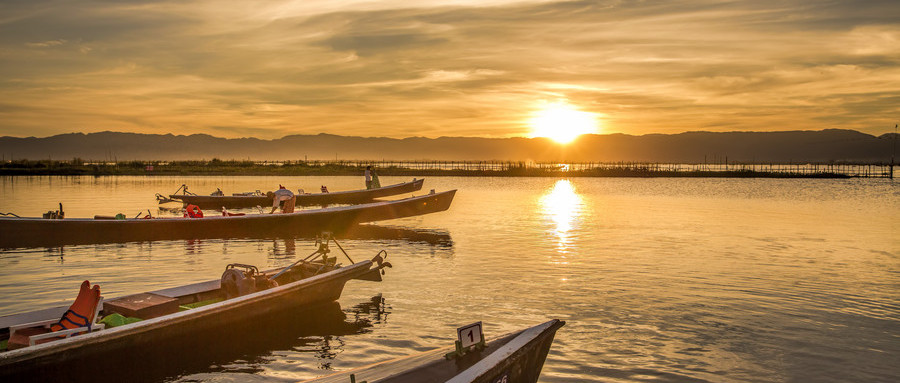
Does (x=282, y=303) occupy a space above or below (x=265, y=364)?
above

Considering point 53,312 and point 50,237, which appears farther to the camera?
point 50,237

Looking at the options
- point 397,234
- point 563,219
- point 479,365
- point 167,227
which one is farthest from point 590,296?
point 563,219

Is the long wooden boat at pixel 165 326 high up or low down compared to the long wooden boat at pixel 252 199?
down

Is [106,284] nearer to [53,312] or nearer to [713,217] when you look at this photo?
[53,312]

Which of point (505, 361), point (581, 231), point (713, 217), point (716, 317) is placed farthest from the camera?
point (713, 217)

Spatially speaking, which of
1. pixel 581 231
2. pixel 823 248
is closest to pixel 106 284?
pixel 581 231

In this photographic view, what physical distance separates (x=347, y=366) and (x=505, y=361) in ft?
12.2

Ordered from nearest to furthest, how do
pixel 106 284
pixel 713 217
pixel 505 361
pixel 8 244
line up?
1. pixel 505 361
2. pixel 106 284
3. pixel 8 244
4. pixel 713 217

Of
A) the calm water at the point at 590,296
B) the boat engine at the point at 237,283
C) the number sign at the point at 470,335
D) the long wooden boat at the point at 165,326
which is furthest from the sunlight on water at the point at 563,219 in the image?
the number sign at the point at 470,335

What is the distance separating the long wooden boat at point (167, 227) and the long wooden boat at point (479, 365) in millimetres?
18989

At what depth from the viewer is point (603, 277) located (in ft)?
53.1

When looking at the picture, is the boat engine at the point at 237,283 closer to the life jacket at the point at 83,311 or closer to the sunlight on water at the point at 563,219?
the life jacket at the point at 83,311

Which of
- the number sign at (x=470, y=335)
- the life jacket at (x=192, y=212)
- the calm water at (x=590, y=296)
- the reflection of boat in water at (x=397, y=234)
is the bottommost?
the calm water at (x=590, y=296)

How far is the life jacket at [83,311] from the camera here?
829cm
